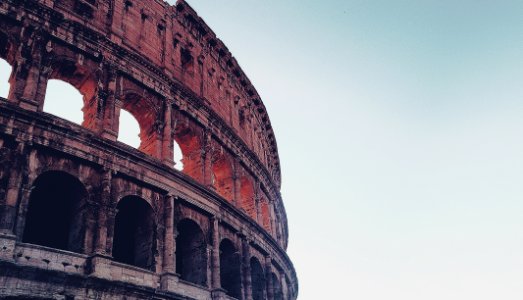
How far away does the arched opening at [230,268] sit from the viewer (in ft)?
55.0

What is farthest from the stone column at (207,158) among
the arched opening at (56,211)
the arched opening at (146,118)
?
the arched opening at (56,211)

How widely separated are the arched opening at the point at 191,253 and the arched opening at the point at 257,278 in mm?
3825

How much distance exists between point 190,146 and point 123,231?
15.5 feet

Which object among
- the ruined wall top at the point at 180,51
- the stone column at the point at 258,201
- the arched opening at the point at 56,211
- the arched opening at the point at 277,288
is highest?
the ruined wall top at the point at 180,51

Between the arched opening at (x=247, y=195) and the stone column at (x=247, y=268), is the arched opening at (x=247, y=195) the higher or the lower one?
the higher one

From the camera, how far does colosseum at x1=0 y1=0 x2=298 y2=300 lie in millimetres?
11320

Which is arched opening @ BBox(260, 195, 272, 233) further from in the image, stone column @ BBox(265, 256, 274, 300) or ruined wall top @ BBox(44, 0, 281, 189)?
stone column @ BBox(265, 256, 274, 300)

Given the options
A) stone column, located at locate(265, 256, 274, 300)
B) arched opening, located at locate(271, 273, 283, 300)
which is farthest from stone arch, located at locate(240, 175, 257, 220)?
arched opening, located at locate(271, 273, 283, 300)

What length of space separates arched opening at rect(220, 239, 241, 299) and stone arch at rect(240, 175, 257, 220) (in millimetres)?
3886

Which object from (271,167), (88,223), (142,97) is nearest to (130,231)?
(88,223)

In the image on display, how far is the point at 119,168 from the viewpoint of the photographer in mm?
13289

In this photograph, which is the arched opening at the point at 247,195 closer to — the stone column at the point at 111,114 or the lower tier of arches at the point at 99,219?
the lower tier of arches at the point at 99,219

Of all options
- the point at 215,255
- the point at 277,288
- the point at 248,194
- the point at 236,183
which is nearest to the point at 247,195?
the point at 248,194

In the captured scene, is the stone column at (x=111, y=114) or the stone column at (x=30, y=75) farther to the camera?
the stone column at (x=111, y=114)
